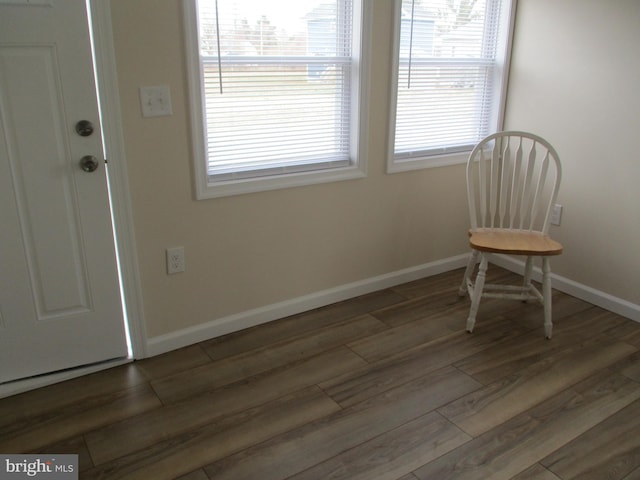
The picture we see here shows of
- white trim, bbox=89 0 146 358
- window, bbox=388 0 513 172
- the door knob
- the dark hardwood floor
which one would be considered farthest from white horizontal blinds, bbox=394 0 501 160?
the door knob

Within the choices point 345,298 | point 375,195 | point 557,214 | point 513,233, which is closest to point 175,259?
point 345,298

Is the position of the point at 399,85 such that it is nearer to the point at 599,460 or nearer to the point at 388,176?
the point at 388,176

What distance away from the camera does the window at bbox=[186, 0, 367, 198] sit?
2.28 m

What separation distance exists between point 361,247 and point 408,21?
3.96 feet

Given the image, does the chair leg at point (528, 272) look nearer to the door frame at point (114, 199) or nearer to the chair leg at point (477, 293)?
the chair leg at point (477, 293)

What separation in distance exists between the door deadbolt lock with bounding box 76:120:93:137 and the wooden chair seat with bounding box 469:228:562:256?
69.0 inches

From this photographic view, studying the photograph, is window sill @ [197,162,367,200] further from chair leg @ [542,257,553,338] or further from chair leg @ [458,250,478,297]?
chair leg @ [542,257,553,338]

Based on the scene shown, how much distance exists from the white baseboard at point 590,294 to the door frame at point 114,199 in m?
2.25

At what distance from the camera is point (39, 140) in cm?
197

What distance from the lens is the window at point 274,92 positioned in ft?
7.47

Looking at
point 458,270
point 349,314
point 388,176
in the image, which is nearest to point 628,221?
point 458,270

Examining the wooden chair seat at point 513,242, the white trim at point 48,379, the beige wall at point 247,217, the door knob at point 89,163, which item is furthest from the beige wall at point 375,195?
the wooden chair seat at point 513,242

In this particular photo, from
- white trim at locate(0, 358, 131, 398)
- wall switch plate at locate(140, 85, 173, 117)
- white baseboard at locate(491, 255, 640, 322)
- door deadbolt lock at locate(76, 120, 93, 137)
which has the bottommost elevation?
white trim at locate(0, 358, 131, 398)

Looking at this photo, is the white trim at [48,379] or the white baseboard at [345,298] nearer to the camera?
the white trim at [48,379]
